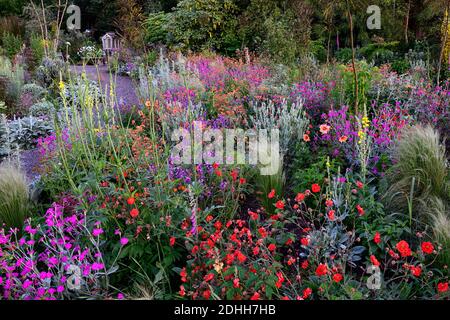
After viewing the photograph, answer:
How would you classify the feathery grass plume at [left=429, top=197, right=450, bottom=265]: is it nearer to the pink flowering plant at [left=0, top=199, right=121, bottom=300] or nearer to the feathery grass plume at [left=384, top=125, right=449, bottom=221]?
the feathery grass plume at [left=384, top=125, right=449, bottom=221]

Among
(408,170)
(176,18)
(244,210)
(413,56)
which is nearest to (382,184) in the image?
(408,170)

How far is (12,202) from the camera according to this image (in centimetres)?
322

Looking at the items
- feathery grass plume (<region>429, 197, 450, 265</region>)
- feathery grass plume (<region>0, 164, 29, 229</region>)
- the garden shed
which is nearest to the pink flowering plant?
feathery grass plume (<region>0, 164, 29, 229</region>)

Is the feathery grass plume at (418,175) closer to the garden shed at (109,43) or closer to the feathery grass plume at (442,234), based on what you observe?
the feathery grass plume at (442,234)

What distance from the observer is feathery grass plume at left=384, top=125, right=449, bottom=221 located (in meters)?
3.03

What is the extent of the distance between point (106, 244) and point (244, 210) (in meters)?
1.06

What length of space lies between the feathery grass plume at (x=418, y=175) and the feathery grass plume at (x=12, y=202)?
2.48 meters

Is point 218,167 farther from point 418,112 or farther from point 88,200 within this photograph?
point 418,112

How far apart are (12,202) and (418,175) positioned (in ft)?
9.04

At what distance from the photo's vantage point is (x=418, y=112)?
15.3 feet

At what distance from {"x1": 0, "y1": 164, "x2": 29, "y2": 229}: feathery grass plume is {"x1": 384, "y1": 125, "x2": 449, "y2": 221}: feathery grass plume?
2.48 m

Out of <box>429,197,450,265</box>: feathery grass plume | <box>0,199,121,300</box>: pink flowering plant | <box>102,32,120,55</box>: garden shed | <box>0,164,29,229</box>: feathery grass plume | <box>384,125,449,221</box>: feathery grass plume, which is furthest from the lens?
<box>102,32,120,55</box>: garden shed

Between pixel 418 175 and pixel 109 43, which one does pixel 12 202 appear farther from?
pixel 109 43

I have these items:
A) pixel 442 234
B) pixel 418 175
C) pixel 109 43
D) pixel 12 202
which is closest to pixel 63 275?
pixel 12 202
